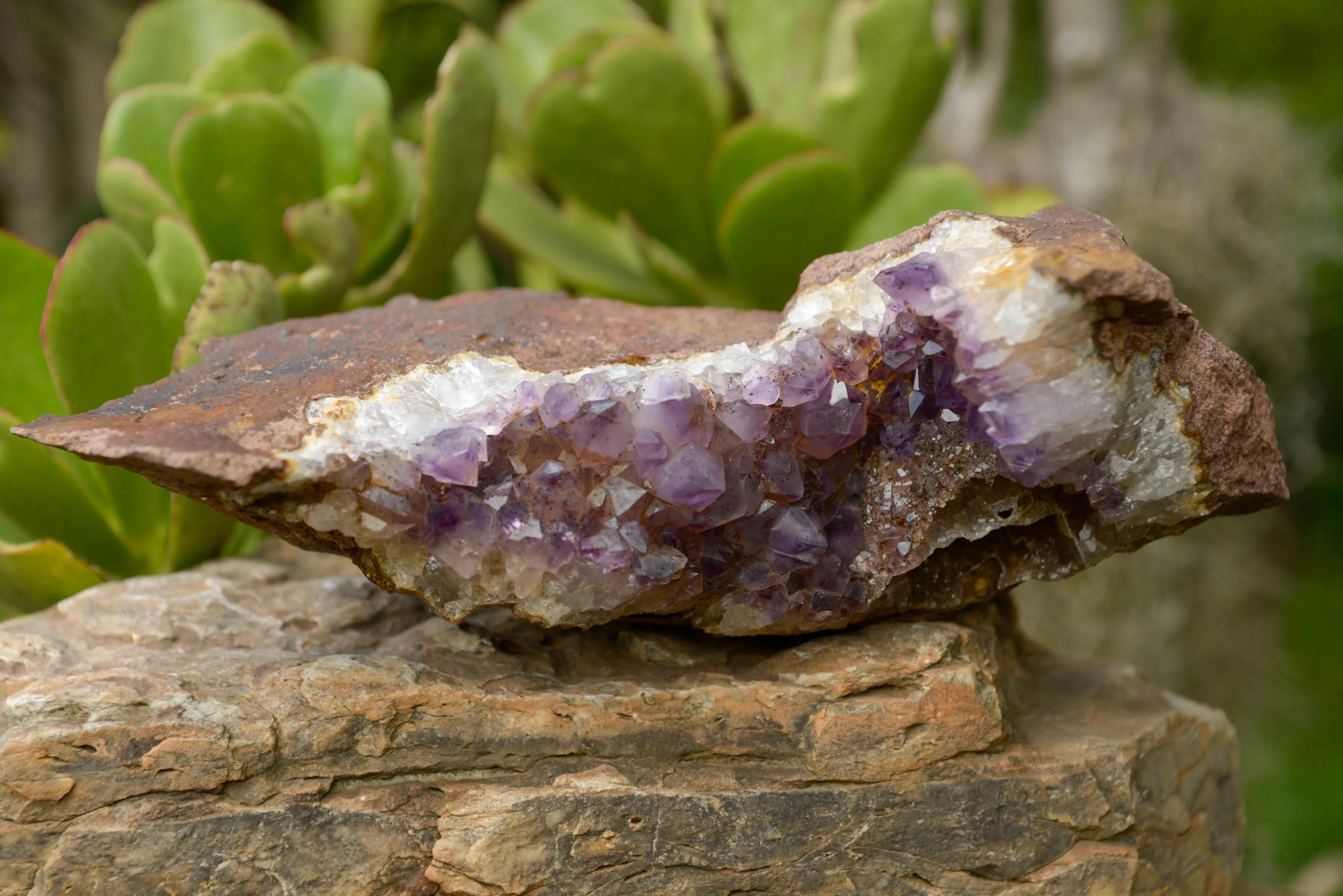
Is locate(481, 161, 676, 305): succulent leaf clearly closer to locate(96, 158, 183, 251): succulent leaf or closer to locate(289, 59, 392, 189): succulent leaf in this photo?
locate(289, 59, 392, 189): succulent leaf

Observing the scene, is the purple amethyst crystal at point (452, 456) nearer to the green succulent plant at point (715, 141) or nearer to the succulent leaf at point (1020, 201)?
the green succulent plant at point (715, 141)

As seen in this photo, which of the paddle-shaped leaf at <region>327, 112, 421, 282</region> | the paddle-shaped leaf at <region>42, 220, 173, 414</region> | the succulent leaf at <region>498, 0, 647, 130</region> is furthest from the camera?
the succulent leaf at <region>498, 0, 647, 130</region>

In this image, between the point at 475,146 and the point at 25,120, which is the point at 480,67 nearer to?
the point at 475,146

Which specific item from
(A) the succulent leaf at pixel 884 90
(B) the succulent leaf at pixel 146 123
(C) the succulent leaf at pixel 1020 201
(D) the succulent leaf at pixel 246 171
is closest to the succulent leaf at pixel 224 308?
(D) the succulent leaf at pixel 246 171

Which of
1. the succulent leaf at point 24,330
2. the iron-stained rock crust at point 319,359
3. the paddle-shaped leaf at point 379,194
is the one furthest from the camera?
the paddle-shaped leaf at point 379,194

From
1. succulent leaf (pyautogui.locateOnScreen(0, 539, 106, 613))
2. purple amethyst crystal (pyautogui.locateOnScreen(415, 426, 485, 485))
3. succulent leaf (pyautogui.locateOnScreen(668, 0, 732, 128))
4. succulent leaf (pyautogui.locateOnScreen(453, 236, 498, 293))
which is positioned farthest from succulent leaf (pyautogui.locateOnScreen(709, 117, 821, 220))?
succulent leaf (pyautogui.locateOnScreen(0, 539, 106, 613))

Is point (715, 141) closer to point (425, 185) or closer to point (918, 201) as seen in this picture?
point (918, 201)

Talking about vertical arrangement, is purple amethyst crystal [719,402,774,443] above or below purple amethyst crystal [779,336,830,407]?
below
